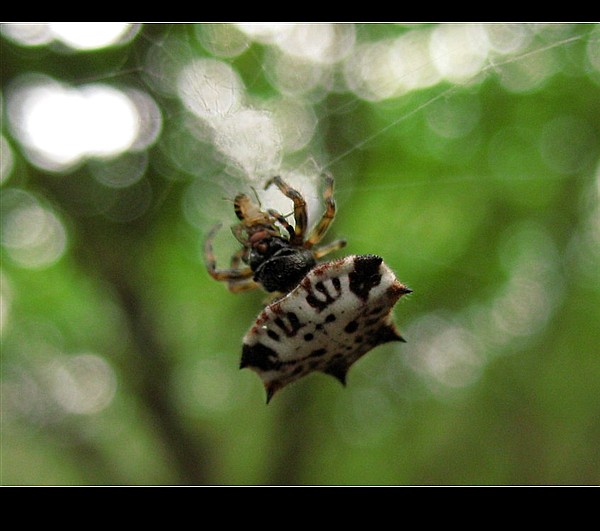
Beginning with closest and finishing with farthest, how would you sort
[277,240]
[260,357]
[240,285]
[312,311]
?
[312,311], [260,357], [277,240], [240,285]

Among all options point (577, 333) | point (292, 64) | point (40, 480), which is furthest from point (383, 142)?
point (40, 480)

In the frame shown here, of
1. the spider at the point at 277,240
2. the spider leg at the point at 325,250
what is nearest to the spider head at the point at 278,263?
the spider at the point at 277,240

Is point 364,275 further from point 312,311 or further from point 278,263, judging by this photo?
point 278,263

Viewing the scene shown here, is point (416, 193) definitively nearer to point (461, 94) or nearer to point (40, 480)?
point (461, 94)

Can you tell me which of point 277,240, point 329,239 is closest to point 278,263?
point 277,240

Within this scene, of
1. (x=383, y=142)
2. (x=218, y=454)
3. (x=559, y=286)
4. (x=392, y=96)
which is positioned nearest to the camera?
(x=392, y=96)

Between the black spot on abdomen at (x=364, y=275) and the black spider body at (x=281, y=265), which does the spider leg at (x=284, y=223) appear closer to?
the black spider body at (x=281, y=265)

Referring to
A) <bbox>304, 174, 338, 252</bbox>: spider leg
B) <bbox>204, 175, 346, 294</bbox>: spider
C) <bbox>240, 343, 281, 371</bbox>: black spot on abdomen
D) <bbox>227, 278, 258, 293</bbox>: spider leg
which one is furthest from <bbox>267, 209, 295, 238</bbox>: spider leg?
<bbox>240, 343, 281, 371</bbox>: black spot on abdomen
